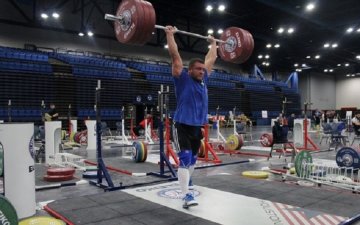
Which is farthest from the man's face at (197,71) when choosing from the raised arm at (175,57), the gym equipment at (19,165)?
the gym equipment at (19,165)

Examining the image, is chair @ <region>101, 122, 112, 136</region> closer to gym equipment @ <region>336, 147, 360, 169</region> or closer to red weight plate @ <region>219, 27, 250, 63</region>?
red weight plate @ <region>219, 27, 250, 63</region>

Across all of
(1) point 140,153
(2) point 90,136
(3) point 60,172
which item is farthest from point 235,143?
(3) point 60,172

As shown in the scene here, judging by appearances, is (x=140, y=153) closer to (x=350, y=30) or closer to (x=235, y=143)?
(x=235, y=143)

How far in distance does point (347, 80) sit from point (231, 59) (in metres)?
31.8

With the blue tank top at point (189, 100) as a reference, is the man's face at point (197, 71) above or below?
above

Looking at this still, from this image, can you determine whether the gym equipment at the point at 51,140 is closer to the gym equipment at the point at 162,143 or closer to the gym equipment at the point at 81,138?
the gym equipment at the point at 162,143

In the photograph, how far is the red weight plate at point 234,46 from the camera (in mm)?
4508

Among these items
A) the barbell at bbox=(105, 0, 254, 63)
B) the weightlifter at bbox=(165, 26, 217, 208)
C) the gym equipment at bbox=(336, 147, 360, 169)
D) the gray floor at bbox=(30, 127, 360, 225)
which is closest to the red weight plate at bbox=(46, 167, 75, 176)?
the gray floor at bbox=(30, 127, 360, 225)

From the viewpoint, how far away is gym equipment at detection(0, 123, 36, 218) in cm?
257

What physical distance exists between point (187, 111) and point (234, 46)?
80.9 inches

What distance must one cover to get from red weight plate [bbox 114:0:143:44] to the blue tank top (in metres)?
0.80

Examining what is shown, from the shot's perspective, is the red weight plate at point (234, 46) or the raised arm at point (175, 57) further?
the red weight plate at point (234, 46)

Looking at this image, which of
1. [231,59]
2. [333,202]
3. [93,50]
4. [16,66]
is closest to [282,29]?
[93,50]

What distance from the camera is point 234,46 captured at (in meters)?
4.61
